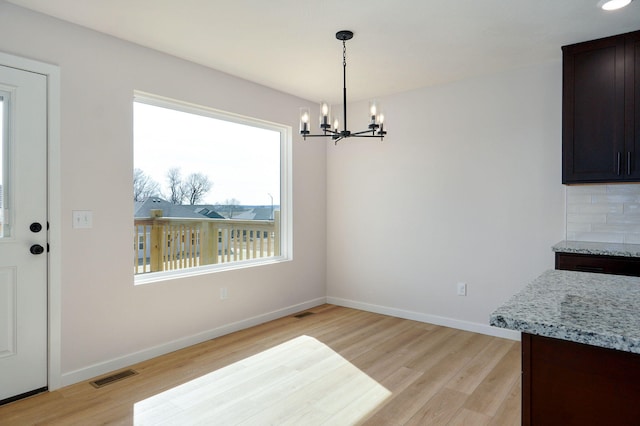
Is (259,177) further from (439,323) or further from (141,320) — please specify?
(439,323)

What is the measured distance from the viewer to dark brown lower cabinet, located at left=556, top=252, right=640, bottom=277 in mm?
2684

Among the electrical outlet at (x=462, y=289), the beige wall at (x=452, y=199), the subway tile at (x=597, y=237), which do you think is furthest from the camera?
the electrical outlet at (x=462, y=289)

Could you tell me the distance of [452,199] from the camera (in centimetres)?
407

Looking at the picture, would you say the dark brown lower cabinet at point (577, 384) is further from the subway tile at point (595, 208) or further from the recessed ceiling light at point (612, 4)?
the subway tile at point (595, 208)

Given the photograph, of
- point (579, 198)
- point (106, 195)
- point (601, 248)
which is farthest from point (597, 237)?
point (106, 195)

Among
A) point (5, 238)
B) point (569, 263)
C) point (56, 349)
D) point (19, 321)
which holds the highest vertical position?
point (5, 238)

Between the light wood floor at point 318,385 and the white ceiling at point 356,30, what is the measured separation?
253 cm

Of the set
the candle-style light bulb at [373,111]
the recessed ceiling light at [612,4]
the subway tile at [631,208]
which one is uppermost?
the recessed ceiling light at [612,4]

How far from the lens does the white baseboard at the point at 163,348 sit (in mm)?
2809

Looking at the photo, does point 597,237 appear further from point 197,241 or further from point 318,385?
point 197,241

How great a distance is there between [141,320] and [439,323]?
289cm

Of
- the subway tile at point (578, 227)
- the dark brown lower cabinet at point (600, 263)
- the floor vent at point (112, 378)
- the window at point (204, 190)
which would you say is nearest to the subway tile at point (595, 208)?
the subway tile at point (578, 227)

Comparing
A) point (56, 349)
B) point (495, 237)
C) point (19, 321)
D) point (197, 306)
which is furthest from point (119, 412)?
point (495, 237)

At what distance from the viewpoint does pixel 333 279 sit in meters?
5.04
